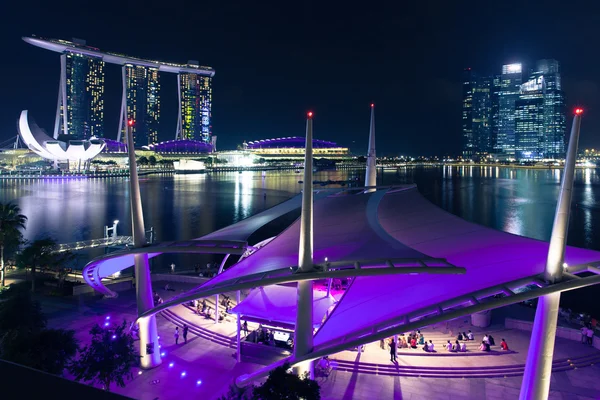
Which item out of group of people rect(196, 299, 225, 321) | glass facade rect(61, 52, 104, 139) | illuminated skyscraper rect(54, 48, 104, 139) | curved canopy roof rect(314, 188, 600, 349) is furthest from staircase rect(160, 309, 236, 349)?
glass facade rect(61, 52, 104, 139)

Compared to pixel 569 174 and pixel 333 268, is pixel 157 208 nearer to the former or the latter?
pixel 333 268

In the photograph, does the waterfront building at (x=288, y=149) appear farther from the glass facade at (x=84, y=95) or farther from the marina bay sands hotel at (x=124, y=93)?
the glass facade at (x=84, y=95)

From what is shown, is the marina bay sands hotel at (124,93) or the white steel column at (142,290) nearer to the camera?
the white steel column at (142,290)

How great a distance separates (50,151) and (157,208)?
174ft

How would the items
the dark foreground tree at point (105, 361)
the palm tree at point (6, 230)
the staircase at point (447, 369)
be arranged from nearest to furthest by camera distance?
the dark foreground tree at point (105, 361) → the staircase at point (447, 369) → the palm tree at point (6, 230)

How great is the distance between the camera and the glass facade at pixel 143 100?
181250 millimetres

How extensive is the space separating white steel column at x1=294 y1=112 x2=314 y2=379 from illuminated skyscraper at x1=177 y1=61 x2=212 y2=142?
613 ft

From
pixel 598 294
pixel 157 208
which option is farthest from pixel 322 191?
pixel 157 208

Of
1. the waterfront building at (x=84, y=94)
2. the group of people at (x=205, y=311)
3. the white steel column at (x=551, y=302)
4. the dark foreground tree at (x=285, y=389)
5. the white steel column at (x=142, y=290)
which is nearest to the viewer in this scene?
the dark foreground tree at (x=285, y=389)

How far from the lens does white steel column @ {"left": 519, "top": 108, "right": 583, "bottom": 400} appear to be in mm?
6336

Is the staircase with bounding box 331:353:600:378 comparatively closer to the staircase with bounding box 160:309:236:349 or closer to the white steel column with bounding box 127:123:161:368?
the staircase with bounding box 160:309:236:349

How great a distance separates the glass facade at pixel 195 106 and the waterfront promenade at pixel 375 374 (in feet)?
602

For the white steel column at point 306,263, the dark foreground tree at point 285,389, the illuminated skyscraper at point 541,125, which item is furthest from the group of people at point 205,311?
the illuminated skyscraper at point 541,125

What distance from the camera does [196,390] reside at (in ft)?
30.6
